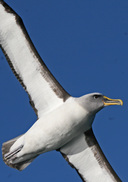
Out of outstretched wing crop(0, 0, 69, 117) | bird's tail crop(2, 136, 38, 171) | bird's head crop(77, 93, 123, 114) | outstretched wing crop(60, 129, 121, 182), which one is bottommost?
outstretched wing crop(60, 129, 121, 182)

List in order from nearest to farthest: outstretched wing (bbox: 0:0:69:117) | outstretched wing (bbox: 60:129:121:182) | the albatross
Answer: the albatross → outstretched wing (bbox: 0:0:69:117) → outstretched wing (bbox: 60:129:121:182)

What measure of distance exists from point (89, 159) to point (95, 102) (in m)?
2.30

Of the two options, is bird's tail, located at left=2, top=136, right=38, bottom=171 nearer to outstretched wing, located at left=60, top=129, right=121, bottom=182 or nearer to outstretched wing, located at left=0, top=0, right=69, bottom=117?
outstretched wing, located at left=60, top=129, right=121, bottom=182

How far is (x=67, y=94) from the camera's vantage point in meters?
14.6

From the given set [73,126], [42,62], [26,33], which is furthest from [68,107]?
[26,33]

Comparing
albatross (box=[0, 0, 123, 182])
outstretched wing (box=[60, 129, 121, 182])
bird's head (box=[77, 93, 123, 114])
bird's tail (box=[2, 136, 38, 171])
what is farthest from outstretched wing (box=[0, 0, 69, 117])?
outstretched wing (box=[60, 129, 121, 182])

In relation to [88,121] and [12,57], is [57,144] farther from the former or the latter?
[12,57]

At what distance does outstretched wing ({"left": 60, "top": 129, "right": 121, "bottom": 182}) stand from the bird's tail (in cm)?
120

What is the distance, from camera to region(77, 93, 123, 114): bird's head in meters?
14.1

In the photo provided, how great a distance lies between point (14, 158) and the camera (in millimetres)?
14750

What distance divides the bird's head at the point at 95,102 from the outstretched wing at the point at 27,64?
946 mm

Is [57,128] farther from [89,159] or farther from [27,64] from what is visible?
[27,64]

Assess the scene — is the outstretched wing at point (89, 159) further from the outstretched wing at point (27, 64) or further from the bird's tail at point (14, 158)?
the outstretched wing at point (27, 64)

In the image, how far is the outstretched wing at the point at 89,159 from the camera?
15148mm
